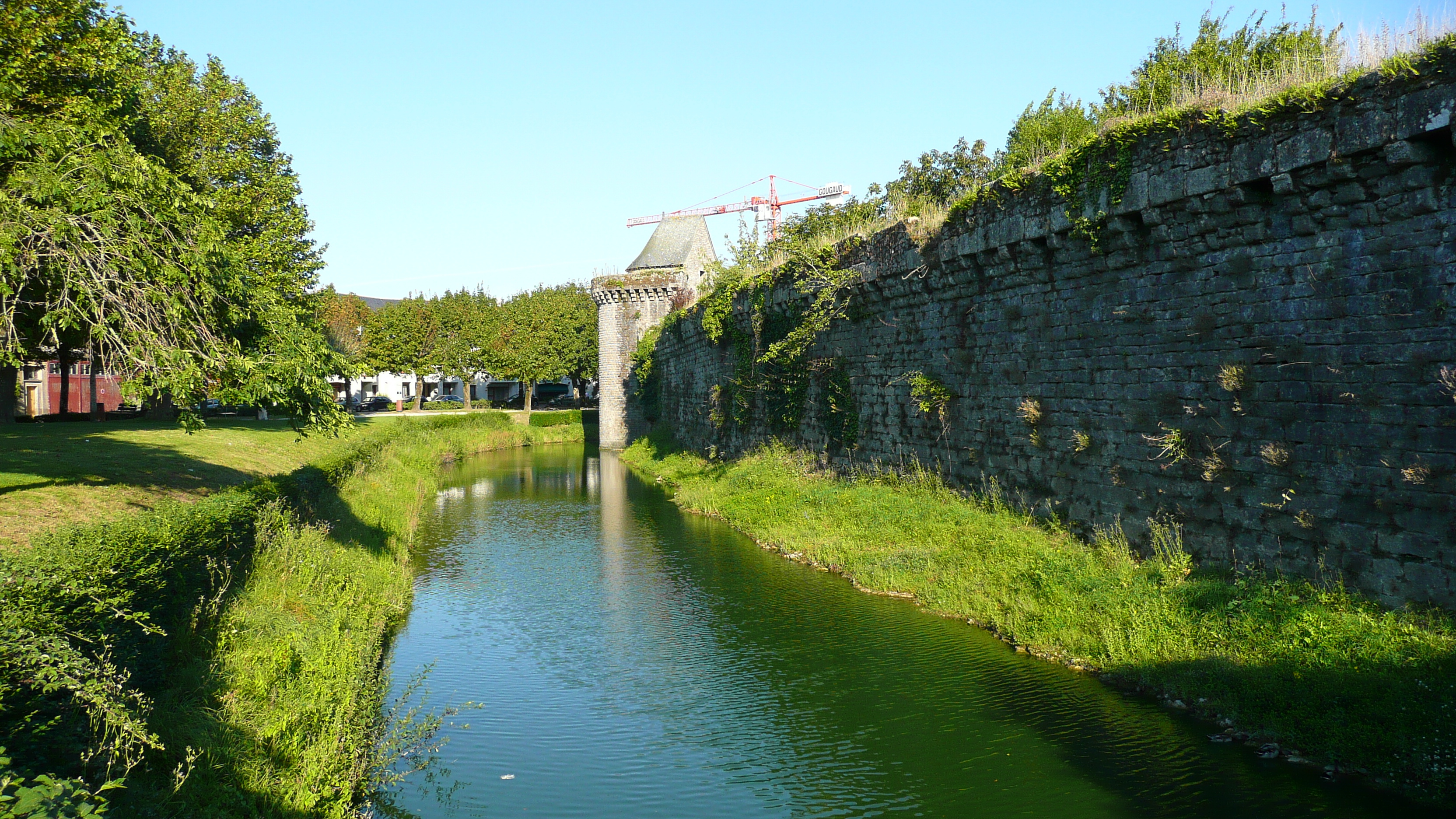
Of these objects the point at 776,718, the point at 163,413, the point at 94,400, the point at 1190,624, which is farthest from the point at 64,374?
the point at 1190,624

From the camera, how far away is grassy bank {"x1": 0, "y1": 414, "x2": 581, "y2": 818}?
4570 mm

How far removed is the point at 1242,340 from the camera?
8.59 meters

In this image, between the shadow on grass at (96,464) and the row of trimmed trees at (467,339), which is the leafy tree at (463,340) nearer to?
the row of trimmed trees at (467,339)

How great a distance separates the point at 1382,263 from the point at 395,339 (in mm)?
55305

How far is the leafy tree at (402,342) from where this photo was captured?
56.4 meters

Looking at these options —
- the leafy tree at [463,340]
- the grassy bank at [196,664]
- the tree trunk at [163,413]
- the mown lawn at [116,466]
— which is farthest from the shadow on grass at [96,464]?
the leafy tree at [463,340]

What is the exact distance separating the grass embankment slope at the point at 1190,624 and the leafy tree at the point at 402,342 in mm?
46553

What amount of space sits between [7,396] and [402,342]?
112 ft

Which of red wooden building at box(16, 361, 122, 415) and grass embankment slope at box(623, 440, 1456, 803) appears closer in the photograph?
grass embankment slope at box(623, 440, 1456, 803)

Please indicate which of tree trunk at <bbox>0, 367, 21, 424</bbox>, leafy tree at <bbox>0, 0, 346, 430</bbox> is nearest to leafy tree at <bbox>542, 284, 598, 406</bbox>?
tree trunk at <bbox>0, 367, 21, 424</bbox>

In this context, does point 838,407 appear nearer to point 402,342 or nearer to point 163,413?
point 163,413

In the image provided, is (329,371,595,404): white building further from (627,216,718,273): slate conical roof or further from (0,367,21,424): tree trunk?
(0,367,21,424): tree trunk

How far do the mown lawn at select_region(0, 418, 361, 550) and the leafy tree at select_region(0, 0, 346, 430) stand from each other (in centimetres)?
169

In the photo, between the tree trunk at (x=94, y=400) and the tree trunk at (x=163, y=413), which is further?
A: the tree trunk at (x=163, y=413)
